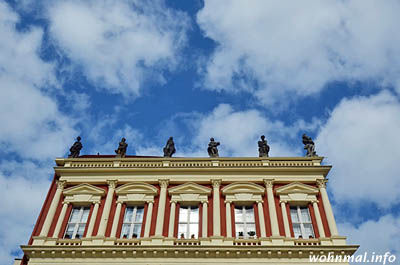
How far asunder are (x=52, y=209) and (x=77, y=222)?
66.6 inches

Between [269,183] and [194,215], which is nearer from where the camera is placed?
[194,215]

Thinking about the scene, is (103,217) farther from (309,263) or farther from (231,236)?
(309,263)

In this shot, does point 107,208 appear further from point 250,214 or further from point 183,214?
point 250,214

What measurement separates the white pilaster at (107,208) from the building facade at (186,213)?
6cm

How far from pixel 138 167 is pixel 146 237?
496 cm

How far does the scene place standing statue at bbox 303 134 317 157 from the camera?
23.7 meters

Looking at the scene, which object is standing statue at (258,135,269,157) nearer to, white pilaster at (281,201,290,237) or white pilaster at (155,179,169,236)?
Result: white pilaster at (281,201,290,237)

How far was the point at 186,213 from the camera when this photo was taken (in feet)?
67.7

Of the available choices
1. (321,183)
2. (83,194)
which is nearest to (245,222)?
(321,183)

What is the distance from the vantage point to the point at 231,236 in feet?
62.5

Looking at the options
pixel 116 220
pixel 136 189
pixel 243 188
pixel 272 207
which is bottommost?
pixel 116 220

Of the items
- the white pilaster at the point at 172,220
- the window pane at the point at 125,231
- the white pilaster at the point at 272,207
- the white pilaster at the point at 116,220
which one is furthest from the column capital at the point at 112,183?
the white pilaster at the point at 272,207

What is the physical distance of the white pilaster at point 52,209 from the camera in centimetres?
1953

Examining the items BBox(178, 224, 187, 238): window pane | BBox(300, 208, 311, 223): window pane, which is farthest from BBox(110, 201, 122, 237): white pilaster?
BBox(300, 208, 311, 223): window pane
